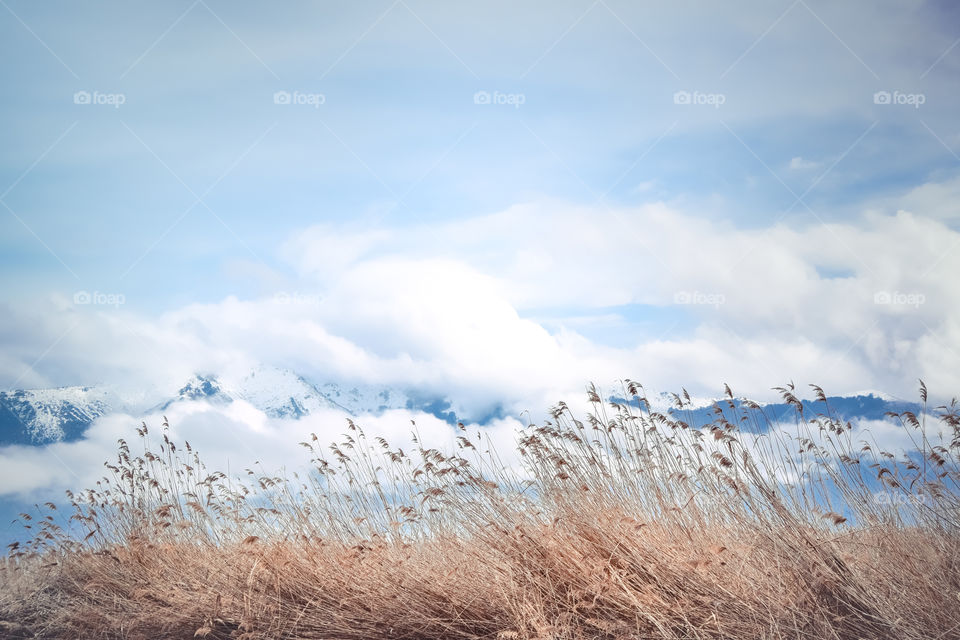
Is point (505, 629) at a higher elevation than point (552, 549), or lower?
lower

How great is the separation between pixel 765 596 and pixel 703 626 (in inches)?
19.0

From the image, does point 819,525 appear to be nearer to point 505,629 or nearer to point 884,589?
point 884,589

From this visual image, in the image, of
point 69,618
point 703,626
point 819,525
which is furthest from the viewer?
point 69,618

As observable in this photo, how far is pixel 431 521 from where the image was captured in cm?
574

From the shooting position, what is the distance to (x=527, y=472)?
548cm

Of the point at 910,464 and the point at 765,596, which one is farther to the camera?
the point at 910,464

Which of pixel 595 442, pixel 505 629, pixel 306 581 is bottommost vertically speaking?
pixel 505 629

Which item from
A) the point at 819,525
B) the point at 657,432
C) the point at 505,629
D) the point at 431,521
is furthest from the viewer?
the point at 431,521

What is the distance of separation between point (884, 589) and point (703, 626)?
4.12 ft

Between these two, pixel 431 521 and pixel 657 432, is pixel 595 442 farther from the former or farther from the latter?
pixel 431 521

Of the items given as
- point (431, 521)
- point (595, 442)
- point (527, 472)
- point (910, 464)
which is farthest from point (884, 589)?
point (431, 521)

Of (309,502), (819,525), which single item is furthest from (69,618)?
(819,525)

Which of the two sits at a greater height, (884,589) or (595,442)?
(595,442)

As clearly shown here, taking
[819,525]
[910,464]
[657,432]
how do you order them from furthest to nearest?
[657,432] → [910,464] → [819,525]
